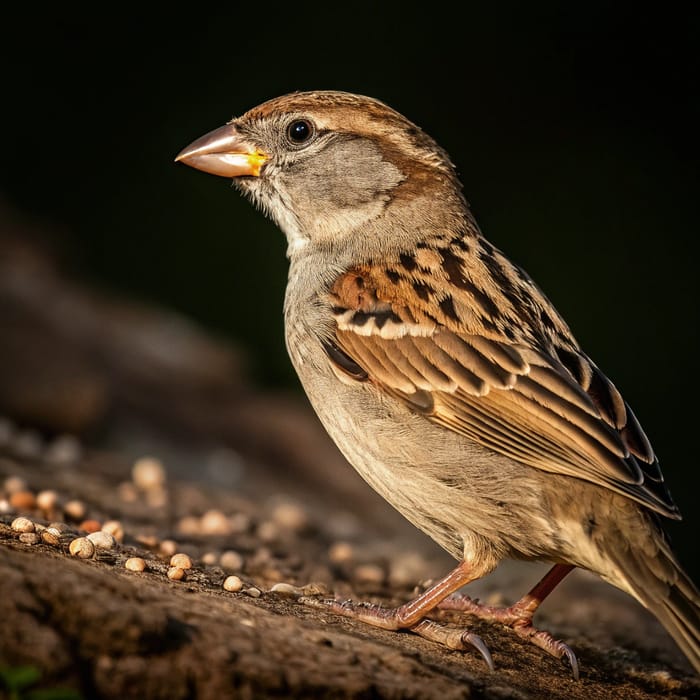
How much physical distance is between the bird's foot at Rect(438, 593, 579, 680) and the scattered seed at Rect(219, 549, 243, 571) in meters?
0.66

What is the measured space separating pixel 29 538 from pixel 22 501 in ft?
3.07

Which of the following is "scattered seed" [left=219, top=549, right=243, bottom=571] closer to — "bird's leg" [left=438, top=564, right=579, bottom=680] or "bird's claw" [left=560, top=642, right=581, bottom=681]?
"bird's leg" [left=438, top=564, right=579, bottom=680]

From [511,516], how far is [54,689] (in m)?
1.44

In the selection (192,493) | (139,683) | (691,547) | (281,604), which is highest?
(139,683)

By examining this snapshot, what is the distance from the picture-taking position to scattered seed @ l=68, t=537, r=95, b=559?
8.91 ft

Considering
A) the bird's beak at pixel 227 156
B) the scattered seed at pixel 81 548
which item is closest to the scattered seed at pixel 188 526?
the scattered seed at pixel 81 548

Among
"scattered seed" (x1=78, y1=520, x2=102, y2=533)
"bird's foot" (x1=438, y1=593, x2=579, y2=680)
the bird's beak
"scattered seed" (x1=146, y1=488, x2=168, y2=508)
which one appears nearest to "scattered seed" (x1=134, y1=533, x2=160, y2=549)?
"scattered seed" (x1=78, y1=520, x2=102, y2=533)

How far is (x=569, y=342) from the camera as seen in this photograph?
11.1ft

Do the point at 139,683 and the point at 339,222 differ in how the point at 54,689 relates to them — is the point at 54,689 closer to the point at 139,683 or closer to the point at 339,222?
the point at 139,683

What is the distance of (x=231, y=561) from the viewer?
3.51 metres

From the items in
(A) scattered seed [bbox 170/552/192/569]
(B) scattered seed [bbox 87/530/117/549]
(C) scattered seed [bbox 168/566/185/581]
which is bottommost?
(A) scattered seed [bbox 170/552/192/569]

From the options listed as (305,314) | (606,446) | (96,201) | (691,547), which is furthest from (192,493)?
(96,201)

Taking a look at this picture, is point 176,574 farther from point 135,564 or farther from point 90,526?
point 90,526

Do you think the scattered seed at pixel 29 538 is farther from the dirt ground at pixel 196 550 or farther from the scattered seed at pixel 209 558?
the scattered seed at pixel 209 558
